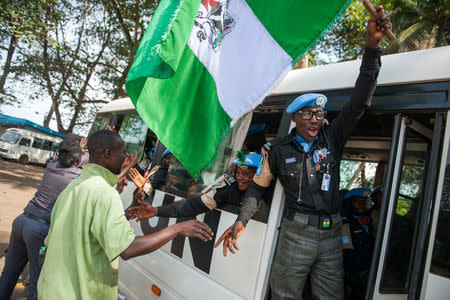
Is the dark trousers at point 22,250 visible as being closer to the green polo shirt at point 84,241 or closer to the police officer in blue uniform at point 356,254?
the green polo shirt at point 84,241

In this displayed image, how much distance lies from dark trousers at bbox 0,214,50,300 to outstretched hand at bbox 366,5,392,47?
305 centimetres

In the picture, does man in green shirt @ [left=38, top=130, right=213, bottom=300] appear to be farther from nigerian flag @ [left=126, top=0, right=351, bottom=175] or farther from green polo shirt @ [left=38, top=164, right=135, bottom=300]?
nigerian flag @ [left=126, top=0, right=351, bottom=175]

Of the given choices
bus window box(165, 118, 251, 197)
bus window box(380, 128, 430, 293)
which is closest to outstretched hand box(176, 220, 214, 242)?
bus window box(165, 118, 251, 197)

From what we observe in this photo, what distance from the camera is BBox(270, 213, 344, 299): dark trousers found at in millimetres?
2051

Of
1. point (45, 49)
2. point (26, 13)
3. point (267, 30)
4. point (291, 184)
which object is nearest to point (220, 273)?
point (291, 184)

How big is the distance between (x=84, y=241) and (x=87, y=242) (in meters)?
0.02

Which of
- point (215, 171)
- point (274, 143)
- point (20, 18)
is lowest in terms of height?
point (215, 171)

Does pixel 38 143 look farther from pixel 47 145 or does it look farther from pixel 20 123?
pixel 20 123

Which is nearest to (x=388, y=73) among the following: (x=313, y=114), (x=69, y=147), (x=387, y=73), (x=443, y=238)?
(x=387, y=73)

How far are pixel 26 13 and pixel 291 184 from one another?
26.8 ft

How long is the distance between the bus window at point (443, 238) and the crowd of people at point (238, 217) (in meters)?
0.57

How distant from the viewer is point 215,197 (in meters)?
2.58

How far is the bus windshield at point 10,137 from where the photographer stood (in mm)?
20639

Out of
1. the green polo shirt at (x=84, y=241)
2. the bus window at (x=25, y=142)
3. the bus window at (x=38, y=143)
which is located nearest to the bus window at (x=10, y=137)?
the bus window at (x=25, y=142)
